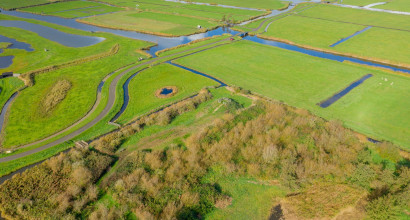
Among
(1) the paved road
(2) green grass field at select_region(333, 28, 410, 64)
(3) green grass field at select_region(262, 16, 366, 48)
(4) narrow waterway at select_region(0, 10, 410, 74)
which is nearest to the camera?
(1) the paved road

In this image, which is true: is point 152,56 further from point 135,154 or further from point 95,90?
point 135,154

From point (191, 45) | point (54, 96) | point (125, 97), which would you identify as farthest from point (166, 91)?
point (191, 45)

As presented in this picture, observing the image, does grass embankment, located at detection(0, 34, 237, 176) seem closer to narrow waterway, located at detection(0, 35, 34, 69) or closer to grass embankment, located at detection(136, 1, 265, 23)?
narrow waterway, located at detection(0, 35, 34, 69)

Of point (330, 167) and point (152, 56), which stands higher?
point (152, 56)

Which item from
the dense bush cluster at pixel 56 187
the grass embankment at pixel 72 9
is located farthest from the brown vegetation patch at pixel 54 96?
the grass embankment at pixel 72 9

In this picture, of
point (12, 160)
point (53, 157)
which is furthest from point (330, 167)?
point (12, 160)

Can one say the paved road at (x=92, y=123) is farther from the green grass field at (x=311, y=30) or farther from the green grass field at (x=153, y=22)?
the green grass field at (x=311, y=30)

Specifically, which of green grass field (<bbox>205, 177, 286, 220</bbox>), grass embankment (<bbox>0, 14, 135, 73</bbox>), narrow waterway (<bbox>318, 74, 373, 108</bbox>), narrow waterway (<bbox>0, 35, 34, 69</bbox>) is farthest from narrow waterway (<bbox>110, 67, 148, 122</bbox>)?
narrow waterway (<bbox>318, 74, 373, 108</bbox>)
